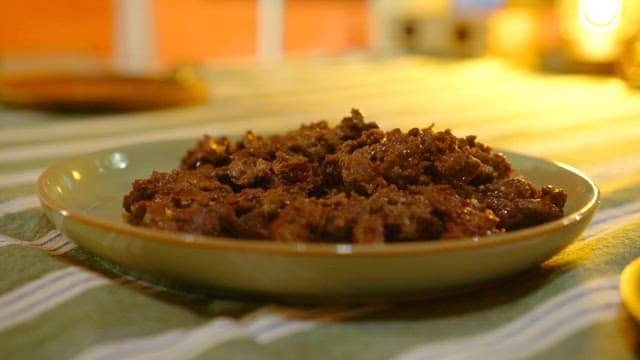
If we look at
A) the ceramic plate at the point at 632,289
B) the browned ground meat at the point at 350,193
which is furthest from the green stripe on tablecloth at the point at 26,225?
the ceramic plate at the point at 632,289

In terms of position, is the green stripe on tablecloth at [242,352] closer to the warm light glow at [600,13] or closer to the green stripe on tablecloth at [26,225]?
the green stripe on tablecloth at [26,225]

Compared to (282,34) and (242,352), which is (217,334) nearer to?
(242,352)

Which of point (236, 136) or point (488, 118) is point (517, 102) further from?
point (236, 136)

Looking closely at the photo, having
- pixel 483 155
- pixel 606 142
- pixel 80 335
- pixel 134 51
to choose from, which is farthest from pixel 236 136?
pixel 134 51

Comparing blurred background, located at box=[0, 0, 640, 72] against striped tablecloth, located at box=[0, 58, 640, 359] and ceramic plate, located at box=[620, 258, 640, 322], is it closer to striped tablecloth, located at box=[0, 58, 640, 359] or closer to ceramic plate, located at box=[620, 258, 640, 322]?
striped tablecloth, located at box=[0, 58, 640, 359]

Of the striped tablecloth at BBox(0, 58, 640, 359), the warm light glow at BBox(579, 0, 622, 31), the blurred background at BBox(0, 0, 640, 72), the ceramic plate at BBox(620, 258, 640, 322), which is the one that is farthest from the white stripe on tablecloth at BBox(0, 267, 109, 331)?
the warm light glow at BBox(579, 0, 622, 31)
